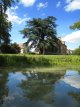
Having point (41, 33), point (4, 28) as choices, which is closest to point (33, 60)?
point (4, 28)

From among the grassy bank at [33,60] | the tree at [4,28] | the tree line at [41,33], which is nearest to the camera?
the tree at [4,28]

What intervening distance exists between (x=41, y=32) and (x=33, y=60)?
36227mm

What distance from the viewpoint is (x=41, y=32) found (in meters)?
83.9

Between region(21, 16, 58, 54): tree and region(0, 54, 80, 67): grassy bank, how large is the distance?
2709 centimetres

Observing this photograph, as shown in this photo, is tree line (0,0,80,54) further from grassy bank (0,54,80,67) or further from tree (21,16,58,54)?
grassy bank (0,54,80,67)

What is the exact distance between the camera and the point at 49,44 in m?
81.1

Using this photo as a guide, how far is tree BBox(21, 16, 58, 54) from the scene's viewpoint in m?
82.3

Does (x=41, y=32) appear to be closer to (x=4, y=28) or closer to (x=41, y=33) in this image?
(x=41, y=33)

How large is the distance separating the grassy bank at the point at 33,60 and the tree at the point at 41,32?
88.9ft

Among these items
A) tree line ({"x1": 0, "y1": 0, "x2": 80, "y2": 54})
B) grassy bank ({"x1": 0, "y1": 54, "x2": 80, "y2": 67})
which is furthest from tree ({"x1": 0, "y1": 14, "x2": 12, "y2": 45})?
tree line ({"x1": 0, "y1": 0, "x2": 80, "y2": 54})

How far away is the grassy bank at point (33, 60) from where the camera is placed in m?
44.5

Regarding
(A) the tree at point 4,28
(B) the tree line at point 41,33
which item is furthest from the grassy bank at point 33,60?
(B) the tree line at point 41,33

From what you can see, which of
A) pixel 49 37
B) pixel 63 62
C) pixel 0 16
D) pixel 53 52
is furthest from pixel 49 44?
pixel 0 16

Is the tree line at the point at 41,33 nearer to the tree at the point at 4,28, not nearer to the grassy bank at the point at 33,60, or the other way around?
the grassy bank at the point at 33,60
